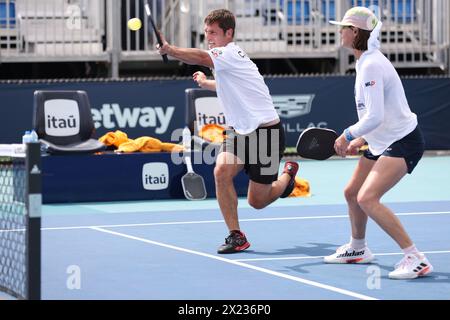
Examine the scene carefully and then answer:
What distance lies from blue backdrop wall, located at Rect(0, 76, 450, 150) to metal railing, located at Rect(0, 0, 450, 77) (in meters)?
1.03

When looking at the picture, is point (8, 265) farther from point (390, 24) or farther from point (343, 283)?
point (390, 24)

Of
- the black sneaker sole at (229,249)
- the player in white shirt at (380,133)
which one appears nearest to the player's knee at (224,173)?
the black sneaker sole at (229,249)

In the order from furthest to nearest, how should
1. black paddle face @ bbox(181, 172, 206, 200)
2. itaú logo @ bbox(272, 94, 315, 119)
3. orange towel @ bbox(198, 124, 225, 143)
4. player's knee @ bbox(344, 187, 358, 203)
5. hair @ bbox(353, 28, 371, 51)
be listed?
1. itaú logo @ bbox(272, 94, 315, 119)
2. orange towel @ bbox(198, 124, 225, 143)
3. black paddle face @ bbox(181, 172, 206, 200)
4. player's knee @ bbox(344, 187, 358, 203)
5. hair @ bbox(353, 28, 371, 51)

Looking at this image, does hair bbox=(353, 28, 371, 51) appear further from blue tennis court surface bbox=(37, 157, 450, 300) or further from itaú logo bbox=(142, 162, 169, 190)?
itaú logo bbox=(142, 162, 169, 190)

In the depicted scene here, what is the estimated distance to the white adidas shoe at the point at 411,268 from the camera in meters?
7.46

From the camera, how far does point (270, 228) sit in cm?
1062

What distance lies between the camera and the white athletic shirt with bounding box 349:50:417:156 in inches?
289

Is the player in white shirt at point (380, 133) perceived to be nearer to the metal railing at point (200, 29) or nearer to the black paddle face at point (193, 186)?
the black paddle face at point (193, 186)

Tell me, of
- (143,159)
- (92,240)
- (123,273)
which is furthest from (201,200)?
(123,273)

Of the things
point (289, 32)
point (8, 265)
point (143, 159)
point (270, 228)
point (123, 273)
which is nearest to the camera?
point (8, 265)

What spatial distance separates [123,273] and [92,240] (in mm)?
1970

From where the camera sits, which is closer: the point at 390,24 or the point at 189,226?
the point at 189,226

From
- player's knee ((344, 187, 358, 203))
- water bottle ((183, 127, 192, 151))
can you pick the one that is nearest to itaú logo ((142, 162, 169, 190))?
water bottle ((183, 127, 192, 151))

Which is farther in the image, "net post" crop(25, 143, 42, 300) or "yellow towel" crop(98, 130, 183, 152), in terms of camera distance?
"yellow towel" crop(98, 130, 183, 152)
